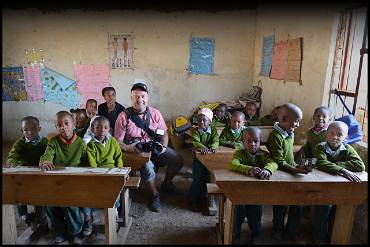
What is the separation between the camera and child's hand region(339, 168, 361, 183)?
80.7 inches

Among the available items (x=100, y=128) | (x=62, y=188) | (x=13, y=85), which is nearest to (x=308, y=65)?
(x=100, y=128)

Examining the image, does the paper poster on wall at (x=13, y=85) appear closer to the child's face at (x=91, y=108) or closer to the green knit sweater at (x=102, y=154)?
the child's face at (x=91, y=108)

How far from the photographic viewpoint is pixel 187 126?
528 centimetres

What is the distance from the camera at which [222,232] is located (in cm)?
260

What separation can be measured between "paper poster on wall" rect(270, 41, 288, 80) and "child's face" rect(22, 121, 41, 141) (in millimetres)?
3520

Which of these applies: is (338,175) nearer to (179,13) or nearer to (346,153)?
(346,153)

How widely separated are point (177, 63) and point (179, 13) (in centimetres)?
100

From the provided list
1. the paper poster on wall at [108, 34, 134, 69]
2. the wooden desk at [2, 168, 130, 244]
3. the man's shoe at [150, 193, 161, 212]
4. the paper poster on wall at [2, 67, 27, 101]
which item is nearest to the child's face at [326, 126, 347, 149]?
the wooden desk at [2, 168, 130, 244]

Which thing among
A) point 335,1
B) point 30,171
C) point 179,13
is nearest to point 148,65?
point 179,13

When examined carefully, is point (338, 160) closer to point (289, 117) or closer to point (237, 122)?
point (289, 117)

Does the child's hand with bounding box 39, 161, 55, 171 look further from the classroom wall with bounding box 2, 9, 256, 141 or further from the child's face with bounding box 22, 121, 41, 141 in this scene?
the classroom wall with bounding box 2, 9, 256, 141

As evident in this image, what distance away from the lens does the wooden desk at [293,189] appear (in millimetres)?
2027

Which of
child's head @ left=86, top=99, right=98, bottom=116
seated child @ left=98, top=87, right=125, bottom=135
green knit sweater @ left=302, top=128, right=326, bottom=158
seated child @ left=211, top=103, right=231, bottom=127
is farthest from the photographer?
seated child @ left=211, top=103, right=231, bottom=127

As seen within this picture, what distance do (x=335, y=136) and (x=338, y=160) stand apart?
0.22 meters
